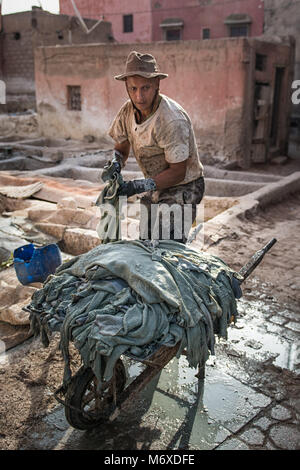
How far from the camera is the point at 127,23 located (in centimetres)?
2569

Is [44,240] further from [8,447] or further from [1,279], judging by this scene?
[8,447]

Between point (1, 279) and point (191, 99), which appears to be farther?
point (191, 99)

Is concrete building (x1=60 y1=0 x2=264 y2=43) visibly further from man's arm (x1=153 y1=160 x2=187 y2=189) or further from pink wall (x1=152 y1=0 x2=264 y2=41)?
man's arm (x1=153 y1=160 x2=187 y2=189)

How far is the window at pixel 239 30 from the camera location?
23180mm

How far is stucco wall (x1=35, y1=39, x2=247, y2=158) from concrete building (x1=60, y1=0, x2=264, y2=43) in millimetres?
13671

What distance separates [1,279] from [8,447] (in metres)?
2.32

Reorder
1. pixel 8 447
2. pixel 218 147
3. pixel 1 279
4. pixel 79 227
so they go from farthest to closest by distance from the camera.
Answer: pixel 218 147, pixel 79 227, pixel 1 279, pixel 8 447

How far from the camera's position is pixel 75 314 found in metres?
2.21

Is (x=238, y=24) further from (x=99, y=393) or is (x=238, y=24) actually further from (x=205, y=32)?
(x=99, y=393)

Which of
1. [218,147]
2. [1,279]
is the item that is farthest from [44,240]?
[218,147]

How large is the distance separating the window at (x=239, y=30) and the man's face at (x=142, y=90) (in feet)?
75.0

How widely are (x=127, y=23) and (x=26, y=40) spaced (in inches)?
299

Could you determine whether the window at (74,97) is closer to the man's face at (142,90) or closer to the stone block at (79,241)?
the stone block at (79,241)

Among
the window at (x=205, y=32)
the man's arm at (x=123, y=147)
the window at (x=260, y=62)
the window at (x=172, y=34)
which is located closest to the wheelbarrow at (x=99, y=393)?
the man's arm at (x=123, y=147)
